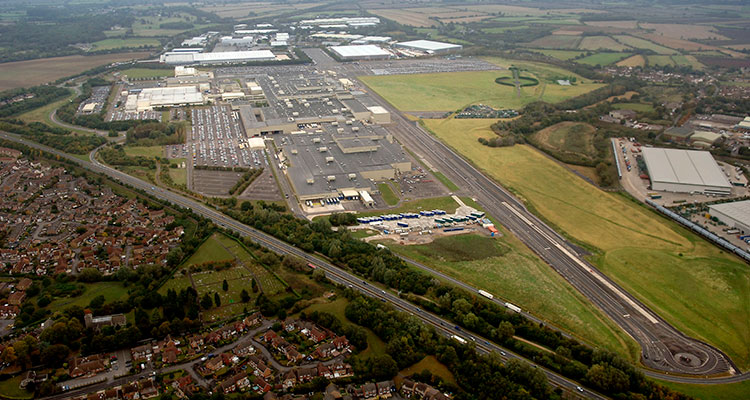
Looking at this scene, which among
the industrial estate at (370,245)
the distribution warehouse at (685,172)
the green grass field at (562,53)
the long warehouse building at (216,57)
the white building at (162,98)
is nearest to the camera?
the industrial estate at (370,245)

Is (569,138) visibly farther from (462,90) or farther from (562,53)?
(562,53)

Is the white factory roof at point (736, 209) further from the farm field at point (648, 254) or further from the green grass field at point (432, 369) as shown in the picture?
the green grass field at point (432, 369)

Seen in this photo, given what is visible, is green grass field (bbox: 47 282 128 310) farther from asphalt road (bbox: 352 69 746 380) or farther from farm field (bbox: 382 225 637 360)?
asphalt road (bbox: 352 69 746 380)

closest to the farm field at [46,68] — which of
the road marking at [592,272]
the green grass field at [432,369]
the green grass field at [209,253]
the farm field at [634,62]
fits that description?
the green grass field at [209,253]

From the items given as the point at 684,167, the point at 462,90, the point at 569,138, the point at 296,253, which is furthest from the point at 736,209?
the point at 462,90


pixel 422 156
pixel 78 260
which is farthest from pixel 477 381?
pixel 422 156
